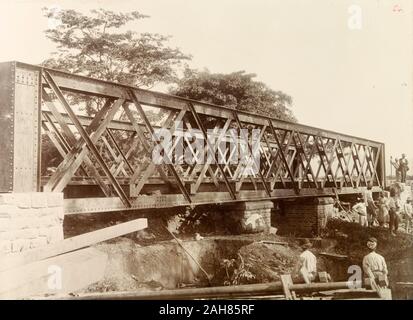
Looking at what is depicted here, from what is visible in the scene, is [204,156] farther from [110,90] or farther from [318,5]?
[318,5]

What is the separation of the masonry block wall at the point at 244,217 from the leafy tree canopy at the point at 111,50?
774cm

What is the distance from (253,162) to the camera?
451 inches

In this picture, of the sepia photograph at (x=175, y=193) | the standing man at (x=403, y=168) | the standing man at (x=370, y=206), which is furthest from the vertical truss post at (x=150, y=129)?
the standing man at (x=403, y=168)

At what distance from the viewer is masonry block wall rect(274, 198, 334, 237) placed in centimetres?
1450

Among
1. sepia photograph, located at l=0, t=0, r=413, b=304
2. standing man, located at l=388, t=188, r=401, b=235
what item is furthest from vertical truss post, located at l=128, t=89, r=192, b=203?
standing man, located at l=388, t=188, r=401, b=235

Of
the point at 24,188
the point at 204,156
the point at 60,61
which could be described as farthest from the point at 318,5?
the point at 60,61

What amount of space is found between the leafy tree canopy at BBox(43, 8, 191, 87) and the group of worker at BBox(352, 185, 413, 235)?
31.4ft

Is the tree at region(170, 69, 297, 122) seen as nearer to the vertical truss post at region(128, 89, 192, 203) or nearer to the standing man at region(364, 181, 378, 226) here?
the standing man at region(364, 181, 378, 226)

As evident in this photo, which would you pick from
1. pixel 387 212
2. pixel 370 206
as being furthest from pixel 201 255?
pixel 370 206

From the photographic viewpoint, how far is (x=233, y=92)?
24.6 meters

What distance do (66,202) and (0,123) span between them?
4.93 ft

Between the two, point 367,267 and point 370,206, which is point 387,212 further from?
point 367,267

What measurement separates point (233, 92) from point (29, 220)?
19.7 metres

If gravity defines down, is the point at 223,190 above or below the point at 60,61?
below
